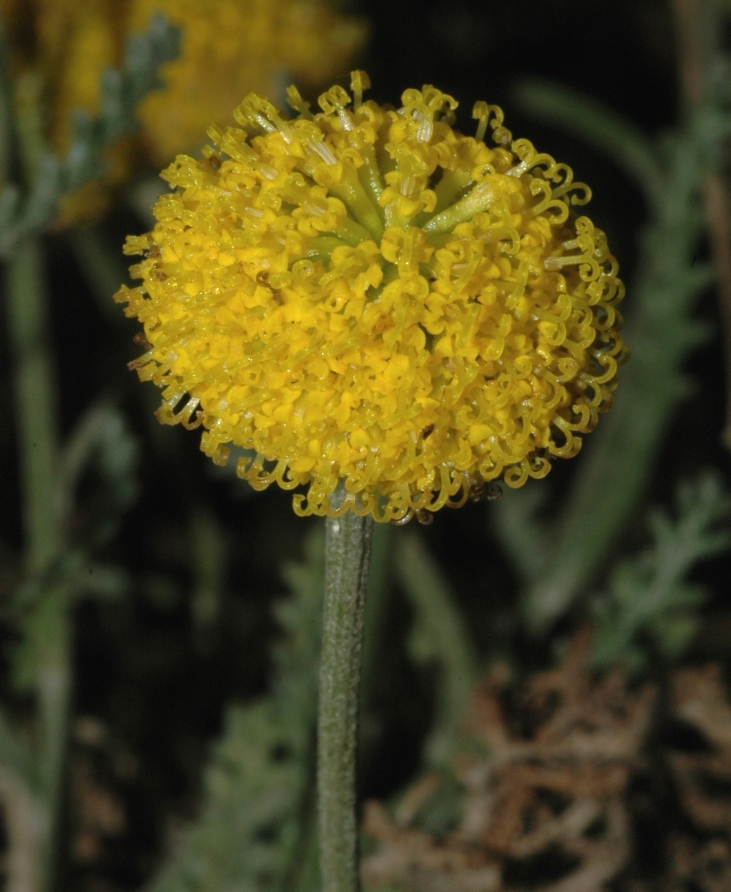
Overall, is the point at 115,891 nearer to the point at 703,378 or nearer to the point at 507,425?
the point at 507,425

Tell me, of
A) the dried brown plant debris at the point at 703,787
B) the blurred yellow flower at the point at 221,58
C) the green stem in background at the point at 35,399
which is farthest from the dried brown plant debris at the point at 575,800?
the blurred yellow flower at the point at 221,58

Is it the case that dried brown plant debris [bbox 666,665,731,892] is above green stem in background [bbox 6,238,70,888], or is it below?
below

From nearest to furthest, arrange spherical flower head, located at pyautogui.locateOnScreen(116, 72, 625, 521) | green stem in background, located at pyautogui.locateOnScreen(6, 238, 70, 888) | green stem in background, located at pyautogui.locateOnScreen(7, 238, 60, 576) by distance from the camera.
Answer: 1. spherical flower head, located at pyautogui.locateOnScreen(116, 72, 625, 521)
2. green stem in background, located at pyautogui.locateOnScreen(6, 238, 70, 888)
3. green stem in background, located at pyautogui.locateOnScreen(7, 238, 60, 576)

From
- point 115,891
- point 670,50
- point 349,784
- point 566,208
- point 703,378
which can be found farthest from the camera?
point 670,50

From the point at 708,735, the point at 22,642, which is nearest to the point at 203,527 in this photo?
the point at 22,642

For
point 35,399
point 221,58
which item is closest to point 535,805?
point 35,399

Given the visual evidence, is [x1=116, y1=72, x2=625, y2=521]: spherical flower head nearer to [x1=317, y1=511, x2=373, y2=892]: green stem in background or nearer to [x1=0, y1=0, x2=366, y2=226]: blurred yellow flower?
[x1=317, y1=511, x2=373, y2=892]: green stem in background

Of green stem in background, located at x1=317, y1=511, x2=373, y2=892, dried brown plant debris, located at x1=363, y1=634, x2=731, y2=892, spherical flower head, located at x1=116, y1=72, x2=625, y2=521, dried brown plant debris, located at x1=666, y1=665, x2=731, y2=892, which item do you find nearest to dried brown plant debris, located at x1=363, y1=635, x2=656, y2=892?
dried brown plant debris, located at x1=363, y1=634, x2=731, y2=892
